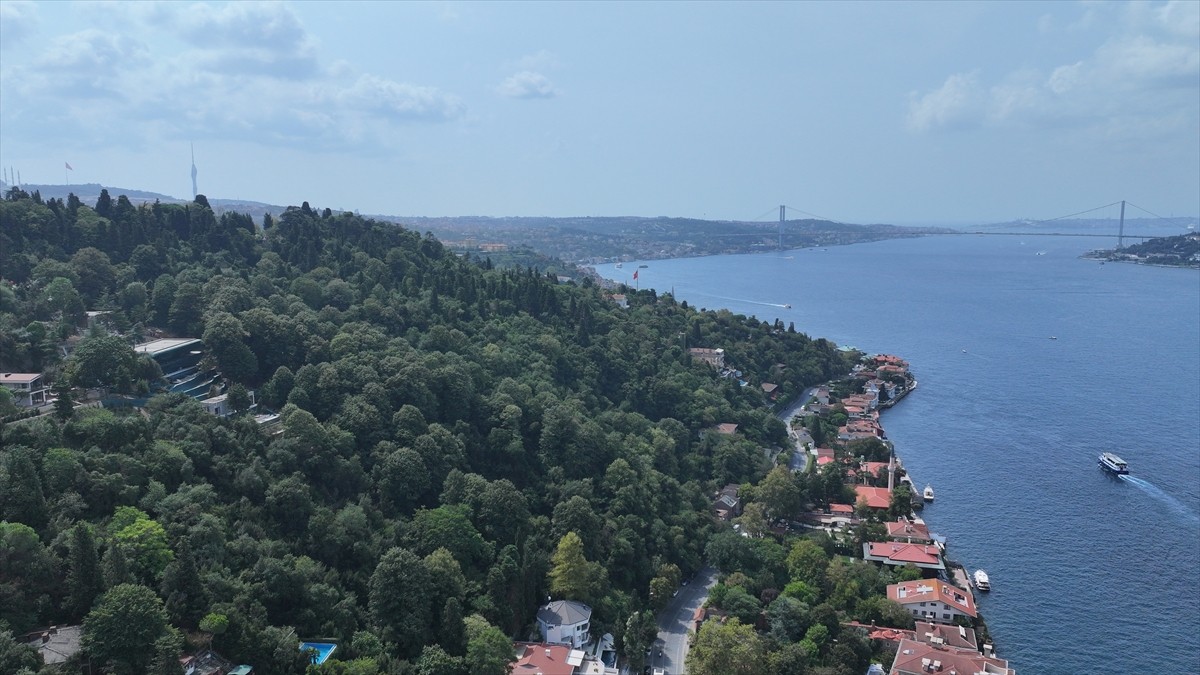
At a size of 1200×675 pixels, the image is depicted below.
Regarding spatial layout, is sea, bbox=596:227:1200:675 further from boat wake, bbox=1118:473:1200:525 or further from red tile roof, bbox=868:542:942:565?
red tile roof, bbox=868:542:942:565

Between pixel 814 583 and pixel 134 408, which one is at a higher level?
pixel 134 408

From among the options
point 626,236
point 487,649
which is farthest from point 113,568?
point 626,236

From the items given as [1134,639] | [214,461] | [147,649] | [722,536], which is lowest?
[1134,639]

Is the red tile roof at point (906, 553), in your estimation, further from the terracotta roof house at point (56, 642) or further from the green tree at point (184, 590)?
the terracotta roof house at point (56, 642)

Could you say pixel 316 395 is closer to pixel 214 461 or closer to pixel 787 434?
pixel 214 461

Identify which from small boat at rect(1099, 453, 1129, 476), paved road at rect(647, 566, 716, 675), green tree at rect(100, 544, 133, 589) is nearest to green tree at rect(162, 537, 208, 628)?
green tree at rect(100, 544, 133, 589)

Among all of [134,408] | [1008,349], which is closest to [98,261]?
[134,408]
